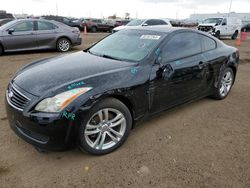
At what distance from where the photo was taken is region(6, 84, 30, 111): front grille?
106 inches

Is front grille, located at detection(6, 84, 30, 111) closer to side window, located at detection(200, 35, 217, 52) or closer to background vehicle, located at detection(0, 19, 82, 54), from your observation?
side window, located at detection(200, 35, 217, 52)

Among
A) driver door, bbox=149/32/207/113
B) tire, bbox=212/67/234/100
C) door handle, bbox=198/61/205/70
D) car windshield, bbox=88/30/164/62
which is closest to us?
driver door, bbox=149/32/207/113

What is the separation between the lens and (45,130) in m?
2.59

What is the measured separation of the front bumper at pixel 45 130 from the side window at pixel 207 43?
2864mm

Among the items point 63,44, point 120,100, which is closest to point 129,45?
point 120,100

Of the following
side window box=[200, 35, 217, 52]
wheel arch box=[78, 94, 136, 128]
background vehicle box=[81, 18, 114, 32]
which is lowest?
background vehicle box=[81, 18, 114, 32]

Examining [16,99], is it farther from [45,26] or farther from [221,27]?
[221,27]

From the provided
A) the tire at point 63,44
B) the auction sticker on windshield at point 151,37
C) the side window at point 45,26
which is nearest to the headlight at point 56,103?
→ the auction sticker on windshield at point 151,37

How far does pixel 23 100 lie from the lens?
2.71 meters

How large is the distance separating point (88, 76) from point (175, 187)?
1.57m

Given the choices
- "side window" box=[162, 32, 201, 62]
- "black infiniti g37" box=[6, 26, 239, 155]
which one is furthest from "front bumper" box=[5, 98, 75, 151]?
"side window" box=[162, 32, 201, 62]

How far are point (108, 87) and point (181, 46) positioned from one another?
1642mm

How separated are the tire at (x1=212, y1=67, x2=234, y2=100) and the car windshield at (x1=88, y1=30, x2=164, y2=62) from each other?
185 centimetres

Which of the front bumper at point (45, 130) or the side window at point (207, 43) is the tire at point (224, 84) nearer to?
the side window at point (207, 43)
